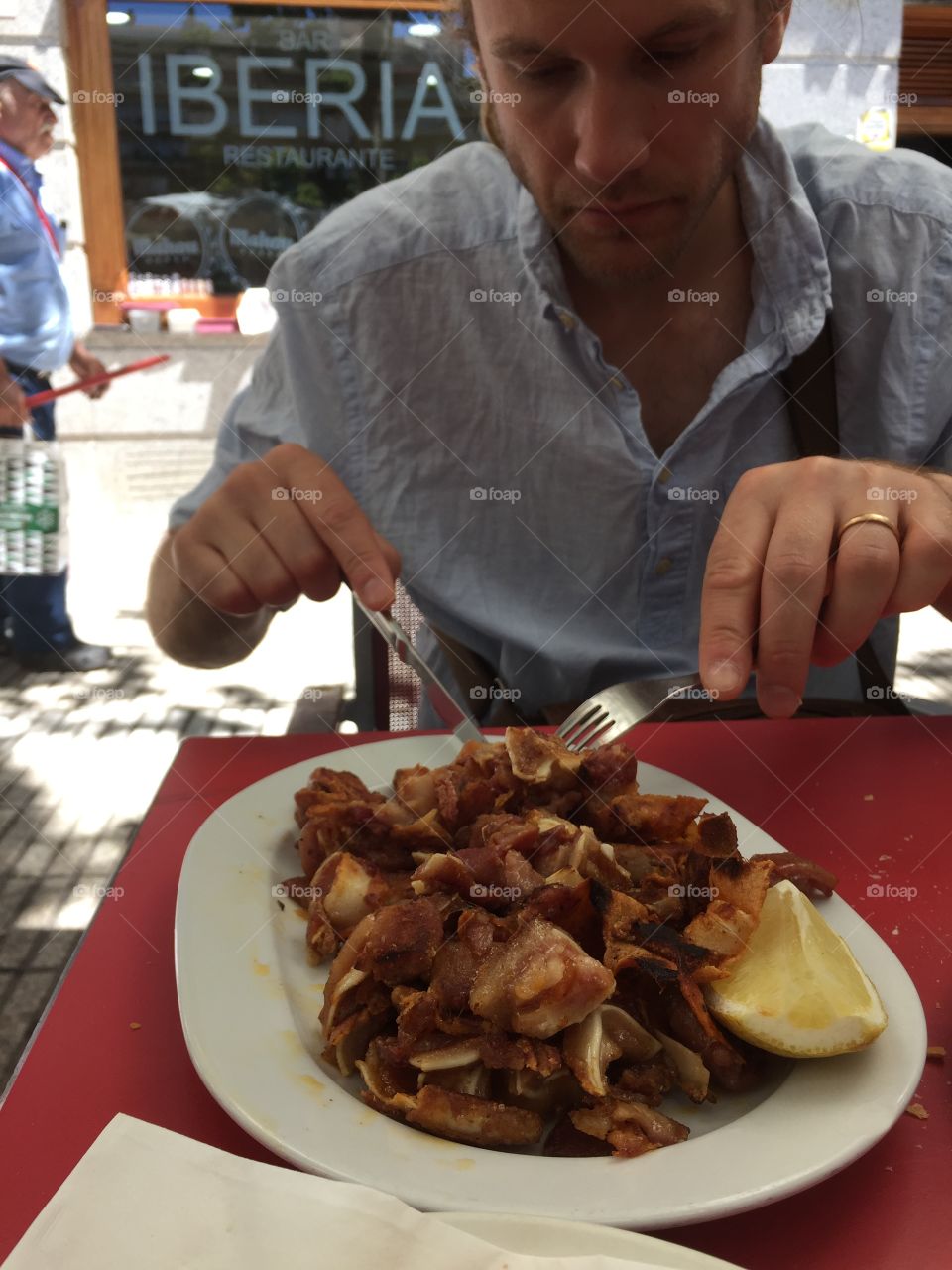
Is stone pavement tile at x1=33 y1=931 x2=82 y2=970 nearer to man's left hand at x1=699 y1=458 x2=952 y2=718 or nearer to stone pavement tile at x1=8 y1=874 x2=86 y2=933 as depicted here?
stone pavement tile at x1=8 y1=874 x2=86 y2=933

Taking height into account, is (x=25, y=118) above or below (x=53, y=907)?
above

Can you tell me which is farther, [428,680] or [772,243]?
[772,243]

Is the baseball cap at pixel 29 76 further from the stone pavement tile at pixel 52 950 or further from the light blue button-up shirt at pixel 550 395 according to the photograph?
the stone pavement tile at pixel 52 950

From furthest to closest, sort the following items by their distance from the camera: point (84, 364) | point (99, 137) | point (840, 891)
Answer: point (84, 364) < point (99, 137) < point (840, 891)

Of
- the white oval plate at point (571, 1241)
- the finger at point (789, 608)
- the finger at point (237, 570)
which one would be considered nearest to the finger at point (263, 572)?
the finger at point (237, 570)

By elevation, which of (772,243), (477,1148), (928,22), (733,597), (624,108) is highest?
(928,22)

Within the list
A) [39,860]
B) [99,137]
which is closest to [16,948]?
[39,860]

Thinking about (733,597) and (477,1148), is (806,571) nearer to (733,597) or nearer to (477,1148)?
(733,597)

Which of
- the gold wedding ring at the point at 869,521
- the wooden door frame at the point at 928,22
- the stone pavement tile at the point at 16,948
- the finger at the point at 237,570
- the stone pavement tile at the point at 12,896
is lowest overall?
the stone pavement tile at the point at 12,896
